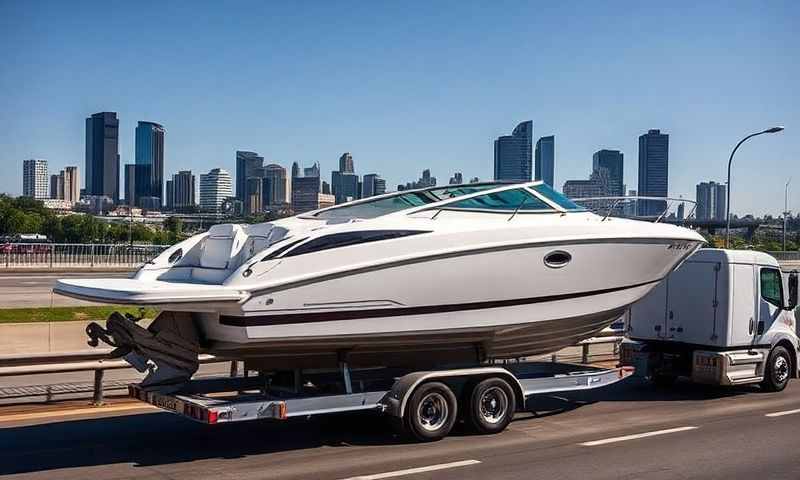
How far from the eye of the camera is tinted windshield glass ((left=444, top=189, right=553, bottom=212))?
11.4m

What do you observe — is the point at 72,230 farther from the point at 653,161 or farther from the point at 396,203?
the point at 396,203

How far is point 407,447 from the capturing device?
33.3 ft

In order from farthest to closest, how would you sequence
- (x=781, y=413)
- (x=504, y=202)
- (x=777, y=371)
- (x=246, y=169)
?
(x=246, y=169) < (x=777, y=371) < (x=781, y=413) < (x=504, y=202)

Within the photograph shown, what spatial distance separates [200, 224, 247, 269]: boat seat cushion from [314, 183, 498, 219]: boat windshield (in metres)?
1.44

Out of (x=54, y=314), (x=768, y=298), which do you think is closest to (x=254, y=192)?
(x=54, y=314)

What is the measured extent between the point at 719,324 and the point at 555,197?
3.90 metres

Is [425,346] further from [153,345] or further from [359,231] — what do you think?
[153,345]

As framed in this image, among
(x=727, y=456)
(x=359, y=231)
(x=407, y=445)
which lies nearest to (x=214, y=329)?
(x=359, y=231)

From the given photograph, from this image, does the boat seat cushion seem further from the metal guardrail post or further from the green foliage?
the green foliage

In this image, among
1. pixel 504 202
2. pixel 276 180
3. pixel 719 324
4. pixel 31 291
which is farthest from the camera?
pixel 276 180

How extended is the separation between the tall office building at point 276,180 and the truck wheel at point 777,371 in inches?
3128

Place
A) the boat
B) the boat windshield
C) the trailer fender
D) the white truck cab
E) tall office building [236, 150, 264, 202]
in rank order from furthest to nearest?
tall office building [236, 150, 264, 202]
the white truck cab
the boat windshield
the trailer fender
the boat

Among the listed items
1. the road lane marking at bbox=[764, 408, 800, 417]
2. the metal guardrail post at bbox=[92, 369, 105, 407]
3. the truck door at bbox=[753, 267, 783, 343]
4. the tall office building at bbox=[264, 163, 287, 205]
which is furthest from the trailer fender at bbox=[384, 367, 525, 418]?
the tall office building at bbox=[264, 163, 287, 205]

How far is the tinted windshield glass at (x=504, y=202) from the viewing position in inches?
450
